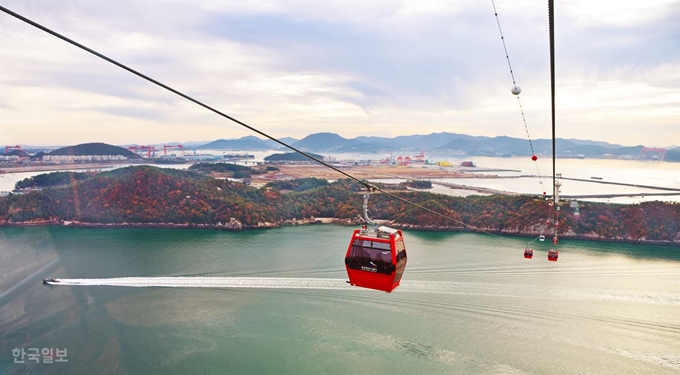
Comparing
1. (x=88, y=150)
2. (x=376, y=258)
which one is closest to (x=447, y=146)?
(x=88, y=150)

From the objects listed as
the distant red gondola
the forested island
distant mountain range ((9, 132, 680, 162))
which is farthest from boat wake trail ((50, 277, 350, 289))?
distant mountain range ((9, 132, 680, 162))

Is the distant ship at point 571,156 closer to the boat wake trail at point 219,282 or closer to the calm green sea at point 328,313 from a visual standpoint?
the calm green sea at point 328,313

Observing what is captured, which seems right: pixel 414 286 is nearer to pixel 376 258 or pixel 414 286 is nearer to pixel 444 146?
pixel 376 258

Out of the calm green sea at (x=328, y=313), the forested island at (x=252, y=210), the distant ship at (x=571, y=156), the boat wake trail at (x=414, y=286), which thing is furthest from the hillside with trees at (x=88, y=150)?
the distant ship at (x=571, y=156)

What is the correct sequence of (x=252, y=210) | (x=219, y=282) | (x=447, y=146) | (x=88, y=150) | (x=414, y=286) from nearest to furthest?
(x=414, y=286) → (x=219, y=282) → (x=252, y=210) → (x=88, y=150) → (x=447, y=146)

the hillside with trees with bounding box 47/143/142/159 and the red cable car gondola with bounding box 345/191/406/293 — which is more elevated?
the hillside with trees with bounding box 47/143/142/159

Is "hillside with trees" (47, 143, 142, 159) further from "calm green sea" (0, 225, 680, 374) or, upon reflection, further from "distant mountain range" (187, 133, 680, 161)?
"distant mountain range" (187, 133, 680, 161)

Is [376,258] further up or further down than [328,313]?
further up
